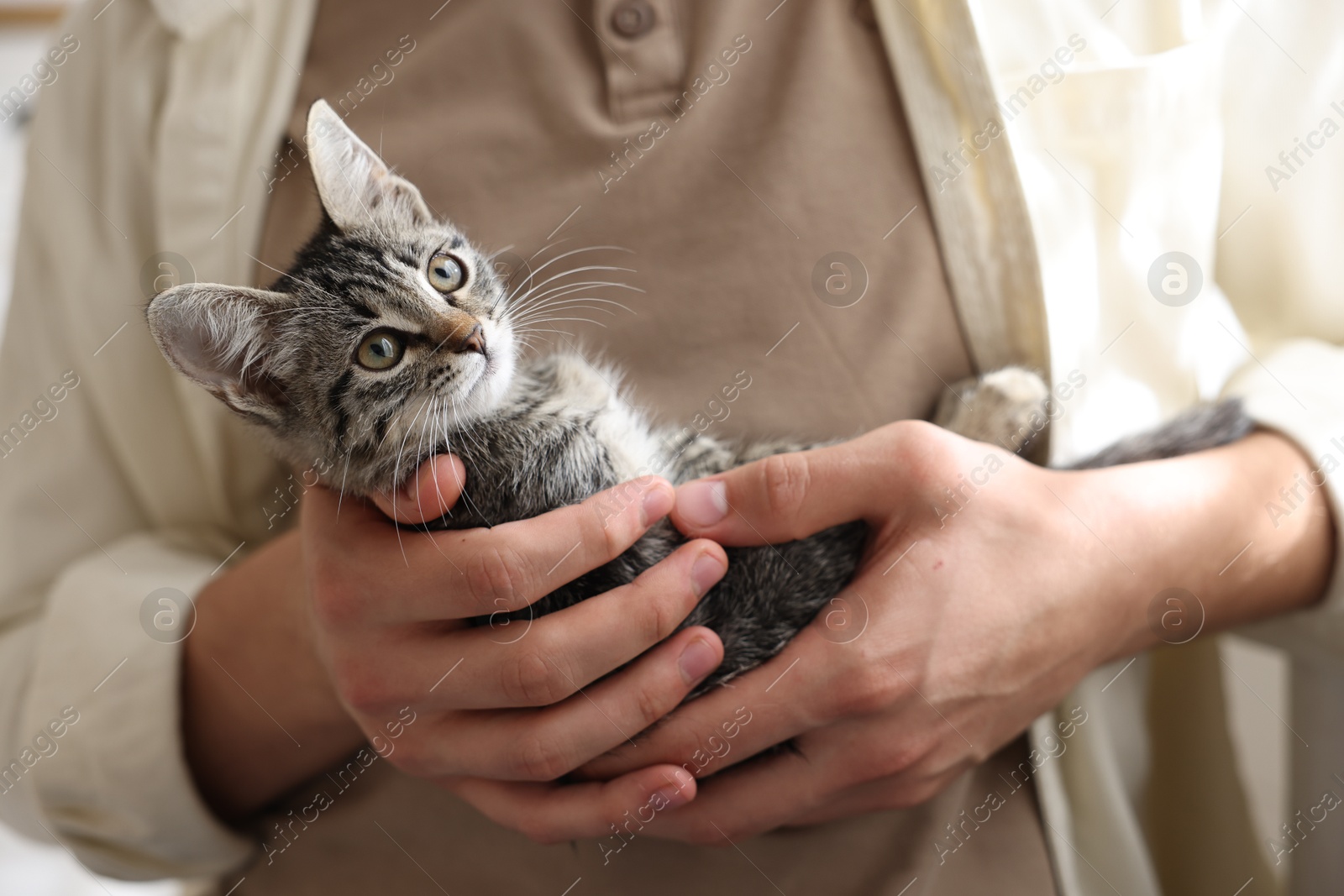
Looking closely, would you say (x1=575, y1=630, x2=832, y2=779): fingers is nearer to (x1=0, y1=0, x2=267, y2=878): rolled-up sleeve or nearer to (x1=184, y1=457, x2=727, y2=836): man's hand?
(x1=184, y1=457, x2=727, y2=836): man's hand

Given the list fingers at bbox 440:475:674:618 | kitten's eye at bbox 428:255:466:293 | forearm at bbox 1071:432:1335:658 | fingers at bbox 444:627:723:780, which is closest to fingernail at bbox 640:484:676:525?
fingers at bbox 440:475:674:618

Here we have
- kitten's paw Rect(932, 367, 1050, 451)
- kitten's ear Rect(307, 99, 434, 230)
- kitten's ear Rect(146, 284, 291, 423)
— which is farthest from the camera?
kitten's paw Rect(932, 367, 1050, 451)

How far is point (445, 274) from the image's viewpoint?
37.0 inches

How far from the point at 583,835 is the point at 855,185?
86 centimetres

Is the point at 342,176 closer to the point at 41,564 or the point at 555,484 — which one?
the point at 555,484

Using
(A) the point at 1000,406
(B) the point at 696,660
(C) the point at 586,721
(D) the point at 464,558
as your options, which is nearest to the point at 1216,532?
(A) the point at 1000,406

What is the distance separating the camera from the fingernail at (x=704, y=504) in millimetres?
870

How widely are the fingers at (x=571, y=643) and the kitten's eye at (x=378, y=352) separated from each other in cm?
33

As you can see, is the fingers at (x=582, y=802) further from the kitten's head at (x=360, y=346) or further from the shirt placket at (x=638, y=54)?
the shirt placket at (x=638, y=54)

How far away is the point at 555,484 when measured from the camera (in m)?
0.92

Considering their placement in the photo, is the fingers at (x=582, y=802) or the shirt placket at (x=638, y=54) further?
the shirt placket at (x=638, y=54)

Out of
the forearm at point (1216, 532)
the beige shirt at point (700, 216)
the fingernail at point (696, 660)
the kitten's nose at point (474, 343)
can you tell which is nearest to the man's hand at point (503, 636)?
the fingernail at point (696, 660)

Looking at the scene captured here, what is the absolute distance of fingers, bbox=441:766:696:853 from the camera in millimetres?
796

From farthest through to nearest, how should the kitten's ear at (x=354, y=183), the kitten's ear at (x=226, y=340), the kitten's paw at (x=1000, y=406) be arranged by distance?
1. the kitten's paw at (x=1000, y=406)
2. the kitten's ear at (x=354, y=183)
3. the kitten's ear at (x=226, y=340)
